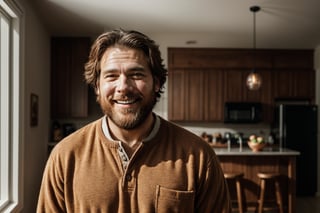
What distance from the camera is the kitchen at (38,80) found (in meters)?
3.23

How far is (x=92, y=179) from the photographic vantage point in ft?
3.07

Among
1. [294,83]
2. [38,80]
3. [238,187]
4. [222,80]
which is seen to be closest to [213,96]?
[222,80]

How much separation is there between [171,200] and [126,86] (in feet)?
1.25

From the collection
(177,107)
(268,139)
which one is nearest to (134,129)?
(177,107)

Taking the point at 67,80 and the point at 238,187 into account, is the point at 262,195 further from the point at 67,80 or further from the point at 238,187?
the point at 67,80

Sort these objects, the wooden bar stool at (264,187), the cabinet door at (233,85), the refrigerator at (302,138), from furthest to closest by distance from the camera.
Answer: the cabinet door at (233,85), the refrigerator at (302,138), the wooden bar stool at (264,187)

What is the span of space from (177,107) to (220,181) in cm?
406

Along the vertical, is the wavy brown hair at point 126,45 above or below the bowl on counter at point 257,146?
above

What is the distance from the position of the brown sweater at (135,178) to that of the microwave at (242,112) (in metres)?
4.13

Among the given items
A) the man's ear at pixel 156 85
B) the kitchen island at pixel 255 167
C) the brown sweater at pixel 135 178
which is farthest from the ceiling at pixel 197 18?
the brown sweater at pixel 135 178

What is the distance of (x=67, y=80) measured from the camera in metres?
4.69

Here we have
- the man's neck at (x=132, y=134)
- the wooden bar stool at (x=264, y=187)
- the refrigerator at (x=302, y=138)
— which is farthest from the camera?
the refrigerator at (x=302, y=138)

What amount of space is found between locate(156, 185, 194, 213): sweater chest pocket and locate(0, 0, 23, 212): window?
2287 millimetres

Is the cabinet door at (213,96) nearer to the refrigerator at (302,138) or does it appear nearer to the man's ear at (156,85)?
the refrigerator at (302,138)
